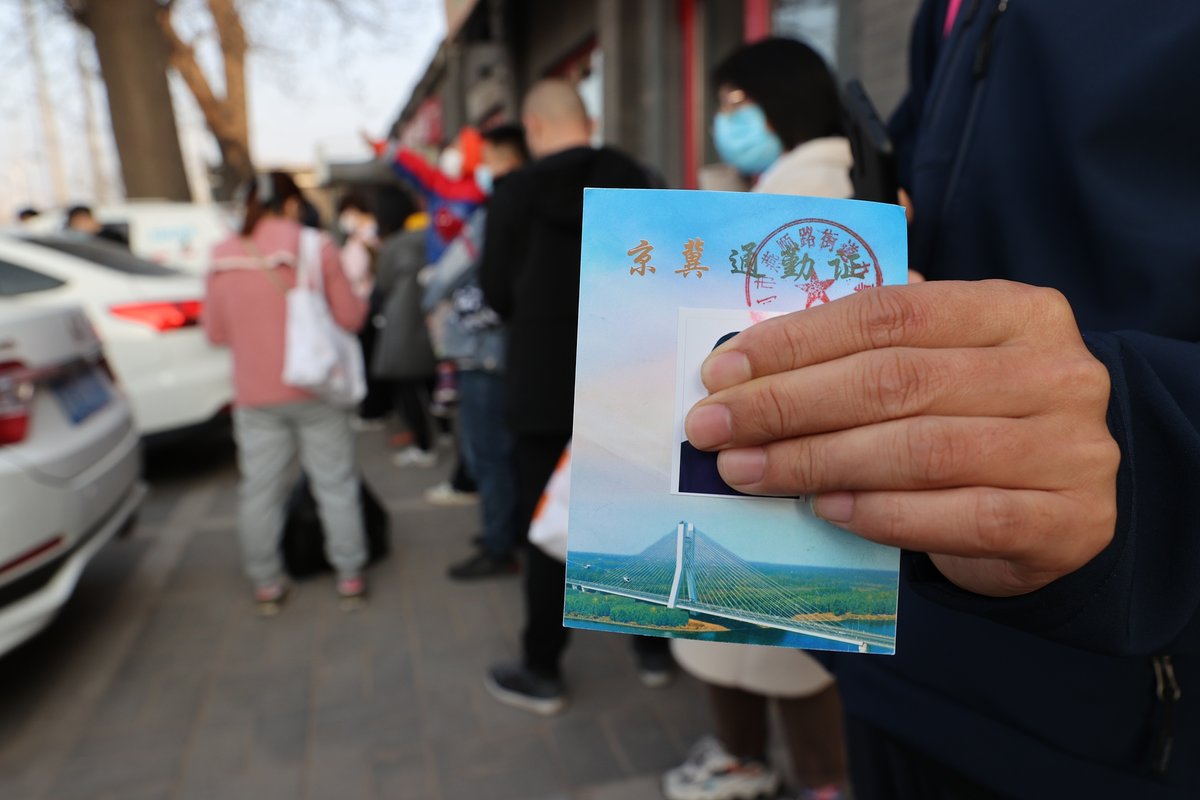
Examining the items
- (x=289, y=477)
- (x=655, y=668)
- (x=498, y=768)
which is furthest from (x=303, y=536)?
(x=655, y=668)

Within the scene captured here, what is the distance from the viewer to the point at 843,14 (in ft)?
13.6

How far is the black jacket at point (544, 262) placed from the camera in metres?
2.56

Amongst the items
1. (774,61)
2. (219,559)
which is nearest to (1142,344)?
(774,61)

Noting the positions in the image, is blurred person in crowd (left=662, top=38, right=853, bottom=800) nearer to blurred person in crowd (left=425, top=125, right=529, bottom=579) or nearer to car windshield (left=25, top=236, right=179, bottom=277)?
blurred person in crowd (left=425, top=125, right=529, bottom=579)

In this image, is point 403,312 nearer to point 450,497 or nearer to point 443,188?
point 450,497

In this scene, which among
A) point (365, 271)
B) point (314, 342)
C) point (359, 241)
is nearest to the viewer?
point (314, 342)

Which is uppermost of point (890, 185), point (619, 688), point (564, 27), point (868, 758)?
point (564, 27)

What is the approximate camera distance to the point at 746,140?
1964mm

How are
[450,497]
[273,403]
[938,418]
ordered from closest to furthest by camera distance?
1. [938,418]
2. [273,403]
3. [450,497]

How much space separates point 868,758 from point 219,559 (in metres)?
4.05

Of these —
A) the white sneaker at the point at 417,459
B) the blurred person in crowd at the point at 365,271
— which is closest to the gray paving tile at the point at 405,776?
the white sneaker at the point at 417,459

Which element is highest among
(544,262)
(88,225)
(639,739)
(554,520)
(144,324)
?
(88,225)

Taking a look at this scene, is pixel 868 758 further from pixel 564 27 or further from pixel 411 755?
pixel 564 27

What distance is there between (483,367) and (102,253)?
3521 millimetres
